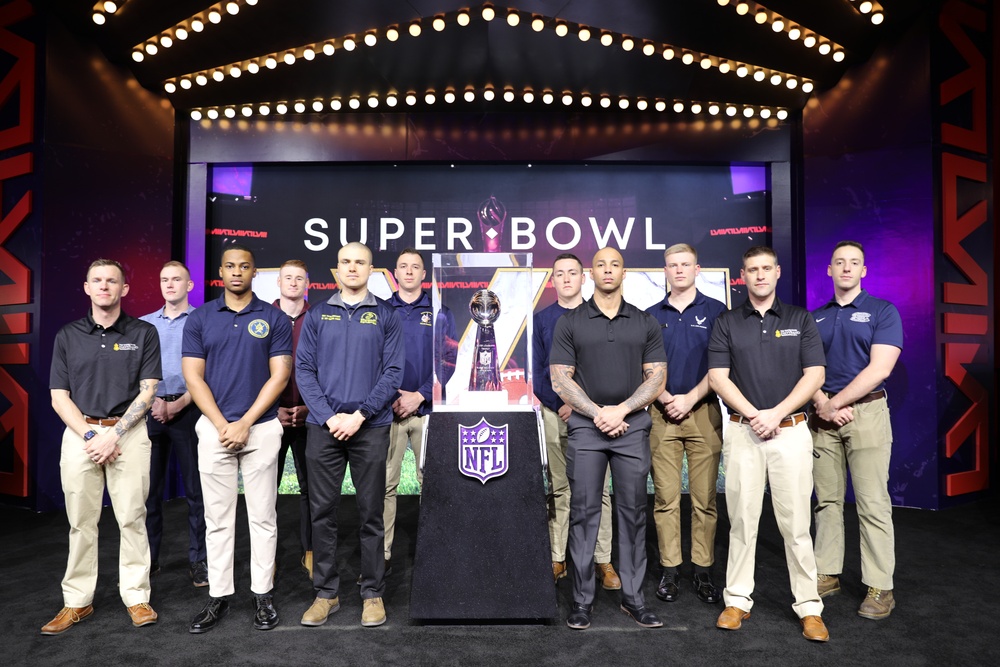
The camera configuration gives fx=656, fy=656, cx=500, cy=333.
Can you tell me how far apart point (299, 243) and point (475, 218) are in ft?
5.81

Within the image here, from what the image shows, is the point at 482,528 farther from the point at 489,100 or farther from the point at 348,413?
the point at 489,100

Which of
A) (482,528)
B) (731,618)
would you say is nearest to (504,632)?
(482,528)

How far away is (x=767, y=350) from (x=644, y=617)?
149cm

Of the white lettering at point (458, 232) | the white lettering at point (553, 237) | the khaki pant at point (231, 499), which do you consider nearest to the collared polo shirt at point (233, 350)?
the khaki pant at point (231, 499)

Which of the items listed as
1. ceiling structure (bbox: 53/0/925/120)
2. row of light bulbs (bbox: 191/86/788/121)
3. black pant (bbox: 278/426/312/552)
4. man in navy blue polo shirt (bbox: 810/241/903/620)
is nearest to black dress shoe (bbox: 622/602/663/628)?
man in navy blue polo shirt (bbox: 810/241/903/620)

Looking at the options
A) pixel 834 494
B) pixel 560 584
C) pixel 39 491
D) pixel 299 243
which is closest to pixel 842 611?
pixel 834 494

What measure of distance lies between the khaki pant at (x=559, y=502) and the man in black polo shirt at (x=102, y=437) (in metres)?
2.24

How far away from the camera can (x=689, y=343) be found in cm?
391

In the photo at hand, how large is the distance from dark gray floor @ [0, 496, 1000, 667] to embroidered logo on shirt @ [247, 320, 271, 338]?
58.4 inches

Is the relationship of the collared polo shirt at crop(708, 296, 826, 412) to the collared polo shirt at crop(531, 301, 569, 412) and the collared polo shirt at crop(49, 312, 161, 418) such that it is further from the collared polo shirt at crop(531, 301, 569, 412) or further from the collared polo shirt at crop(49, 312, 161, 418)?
the collared polo shirt at crop(49, 312, 161, 418)

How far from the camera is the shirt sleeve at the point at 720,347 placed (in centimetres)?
345

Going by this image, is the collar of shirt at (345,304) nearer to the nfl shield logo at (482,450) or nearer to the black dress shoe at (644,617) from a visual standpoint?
the nfl shield logo at (482,450)

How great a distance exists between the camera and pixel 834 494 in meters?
3.73

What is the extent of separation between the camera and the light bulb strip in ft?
17.0
